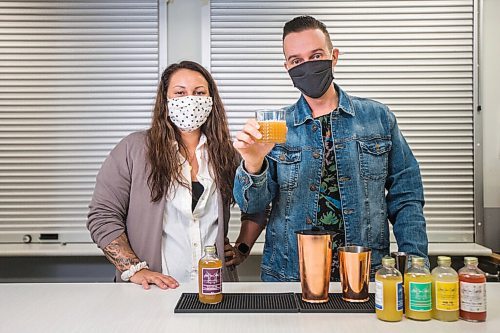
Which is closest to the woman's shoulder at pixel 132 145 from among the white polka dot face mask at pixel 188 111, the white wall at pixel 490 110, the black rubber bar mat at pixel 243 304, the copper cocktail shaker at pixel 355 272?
the white polka dot face mask at pixel 188 111

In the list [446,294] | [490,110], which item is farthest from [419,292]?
[490,110]

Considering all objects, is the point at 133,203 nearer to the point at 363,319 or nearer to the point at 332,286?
the point at 332,286

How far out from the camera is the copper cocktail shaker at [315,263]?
58.4 inches

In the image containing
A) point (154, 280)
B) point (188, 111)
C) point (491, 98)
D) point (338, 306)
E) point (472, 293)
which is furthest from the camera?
point (491, 98)

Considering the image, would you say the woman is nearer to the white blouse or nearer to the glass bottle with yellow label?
the white blouse

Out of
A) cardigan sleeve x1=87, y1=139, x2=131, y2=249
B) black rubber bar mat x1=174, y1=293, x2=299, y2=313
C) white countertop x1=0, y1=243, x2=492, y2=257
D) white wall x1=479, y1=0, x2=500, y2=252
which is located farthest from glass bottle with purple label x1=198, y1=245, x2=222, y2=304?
white wall x1=479, y1=0, x2=500, y2=252

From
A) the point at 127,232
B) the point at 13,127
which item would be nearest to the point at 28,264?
the point at 13,127

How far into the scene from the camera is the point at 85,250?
3.19m

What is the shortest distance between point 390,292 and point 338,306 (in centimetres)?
18

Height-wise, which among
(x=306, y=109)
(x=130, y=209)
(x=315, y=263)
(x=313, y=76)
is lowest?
(x=315, y=263)

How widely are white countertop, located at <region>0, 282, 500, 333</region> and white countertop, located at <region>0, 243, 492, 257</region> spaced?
150 cm

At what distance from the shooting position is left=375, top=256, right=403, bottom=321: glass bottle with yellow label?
134 centimetres

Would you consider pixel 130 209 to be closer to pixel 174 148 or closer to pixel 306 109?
pixel 174 148

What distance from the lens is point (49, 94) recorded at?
345 centimetres
